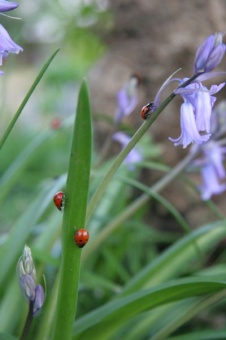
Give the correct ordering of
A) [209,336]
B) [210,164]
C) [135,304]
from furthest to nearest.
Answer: [210,164]
[209,336]
[135,304]

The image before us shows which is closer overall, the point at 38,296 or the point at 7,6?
the point at 7,6

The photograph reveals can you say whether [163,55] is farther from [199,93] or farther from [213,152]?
[199,93]

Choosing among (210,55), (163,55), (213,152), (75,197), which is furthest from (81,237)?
(163,55)

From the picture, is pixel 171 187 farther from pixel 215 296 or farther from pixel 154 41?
pixel 215 296

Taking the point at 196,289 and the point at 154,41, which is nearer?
the point at 196,289

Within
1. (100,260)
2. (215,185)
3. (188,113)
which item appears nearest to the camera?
(188,113)

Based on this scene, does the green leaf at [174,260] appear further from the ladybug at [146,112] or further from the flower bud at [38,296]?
the ladybug at [146,112]

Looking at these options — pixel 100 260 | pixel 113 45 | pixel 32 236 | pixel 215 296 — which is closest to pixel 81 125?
pixel 215 296
